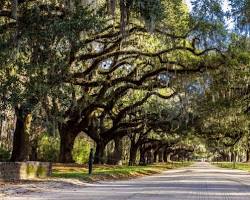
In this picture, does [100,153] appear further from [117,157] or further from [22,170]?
[22,170]

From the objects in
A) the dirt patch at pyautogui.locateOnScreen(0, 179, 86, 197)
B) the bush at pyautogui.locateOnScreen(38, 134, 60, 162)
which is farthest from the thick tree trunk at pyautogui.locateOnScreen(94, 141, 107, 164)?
the dirt patch at pyautogui.locateOnScreen(0, 179, 86, 197)

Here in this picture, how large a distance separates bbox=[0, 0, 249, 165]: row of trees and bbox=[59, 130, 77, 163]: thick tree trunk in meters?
0.08

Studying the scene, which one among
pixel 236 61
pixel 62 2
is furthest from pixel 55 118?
pixel 236 61

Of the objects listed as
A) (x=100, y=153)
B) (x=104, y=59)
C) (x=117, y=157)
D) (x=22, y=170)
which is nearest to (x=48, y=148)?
(x=117, y=157)

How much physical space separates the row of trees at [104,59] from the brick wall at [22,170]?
1932 mm

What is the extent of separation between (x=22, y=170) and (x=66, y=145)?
17861 mm

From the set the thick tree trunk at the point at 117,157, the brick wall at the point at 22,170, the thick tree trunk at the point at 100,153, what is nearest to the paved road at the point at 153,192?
the brick wall at the point at 22,170

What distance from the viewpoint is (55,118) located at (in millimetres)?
23172

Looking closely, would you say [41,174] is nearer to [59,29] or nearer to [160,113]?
[59,29]

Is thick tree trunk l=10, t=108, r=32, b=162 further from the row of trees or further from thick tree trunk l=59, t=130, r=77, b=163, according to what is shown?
thick tree trunk l=59, t=130, r=77, b=163

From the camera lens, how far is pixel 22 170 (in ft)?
61.7

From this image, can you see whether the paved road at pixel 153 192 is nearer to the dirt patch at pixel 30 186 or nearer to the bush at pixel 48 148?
the dirt patch at pixel 30 186

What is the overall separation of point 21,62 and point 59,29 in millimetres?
2591

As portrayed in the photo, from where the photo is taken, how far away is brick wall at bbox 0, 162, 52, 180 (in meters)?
17.9
